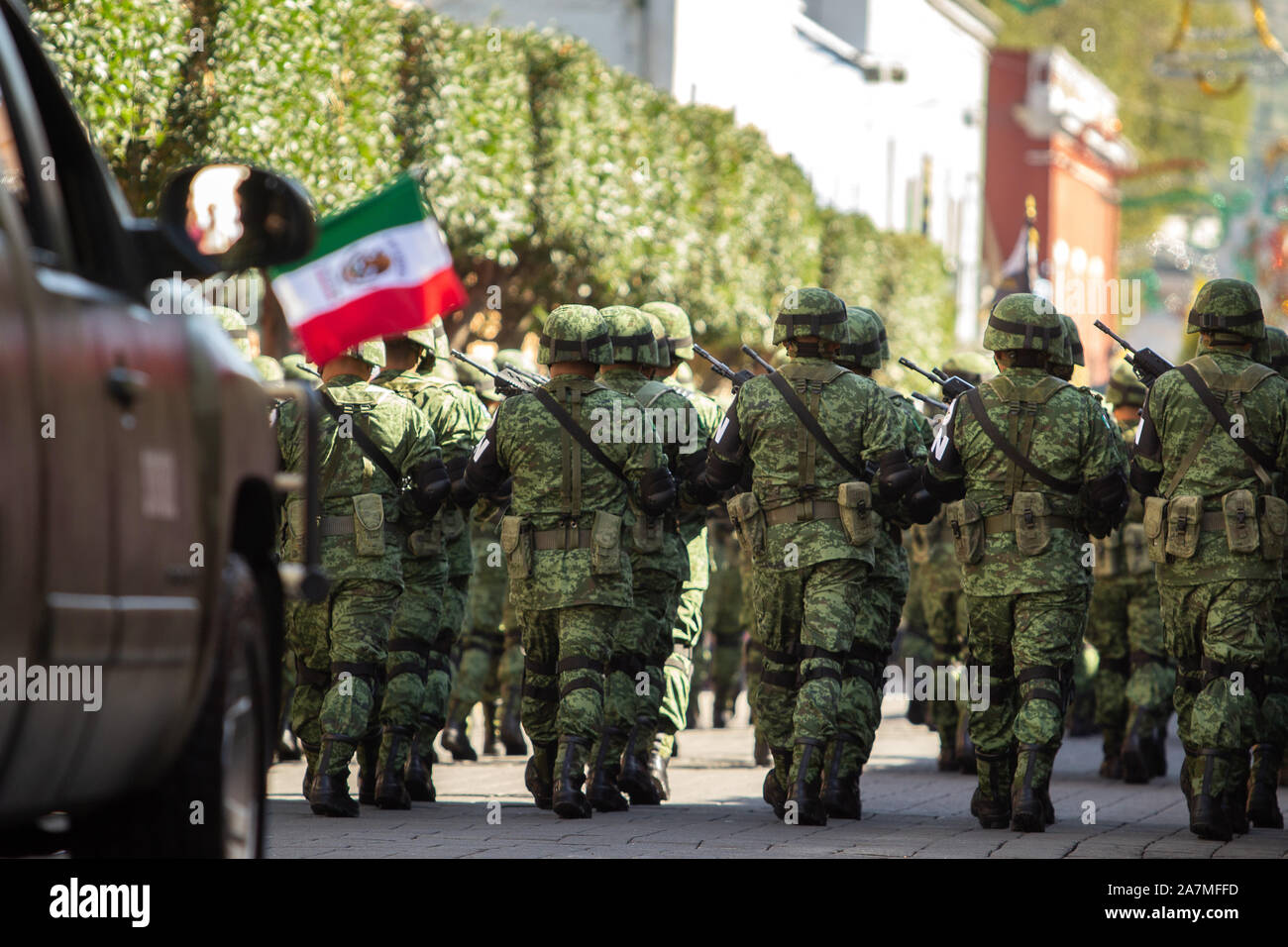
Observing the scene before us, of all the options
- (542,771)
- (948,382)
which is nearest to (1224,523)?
(948,382)

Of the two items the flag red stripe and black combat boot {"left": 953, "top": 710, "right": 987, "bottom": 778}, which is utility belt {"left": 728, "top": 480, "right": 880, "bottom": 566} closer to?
the flag red stripe

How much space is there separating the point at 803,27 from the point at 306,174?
29.1m

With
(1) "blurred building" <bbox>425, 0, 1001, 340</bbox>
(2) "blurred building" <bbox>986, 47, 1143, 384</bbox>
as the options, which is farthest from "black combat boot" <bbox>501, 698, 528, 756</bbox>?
(2) "blurred building" <bbox>986, 47, 1143, 384</bbox>

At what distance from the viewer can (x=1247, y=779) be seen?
963 cm

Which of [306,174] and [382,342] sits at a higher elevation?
[306,174]

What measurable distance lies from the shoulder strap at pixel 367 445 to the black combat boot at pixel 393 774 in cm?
114

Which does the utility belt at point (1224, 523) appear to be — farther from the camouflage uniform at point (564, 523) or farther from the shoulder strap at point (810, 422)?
the camouflage uniform at point (564, 523)

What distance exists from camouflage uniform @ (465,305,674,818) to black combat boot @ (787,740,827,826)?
36.5 inches

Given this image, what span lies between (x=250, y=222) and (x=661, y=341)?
7015mm

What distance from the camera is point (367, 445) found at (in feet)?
33.7

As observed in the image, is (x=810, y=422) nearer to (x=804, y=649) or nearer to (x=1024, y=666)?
(x=804, y=649)

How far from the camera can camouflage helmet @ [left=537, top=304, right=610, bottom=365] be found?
1036 cm
